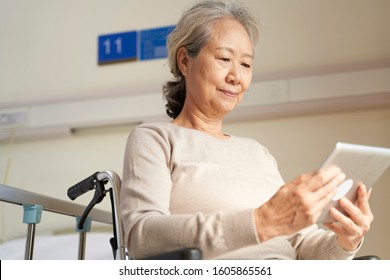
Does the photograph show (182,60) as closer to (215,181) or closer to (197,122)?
(197,122)

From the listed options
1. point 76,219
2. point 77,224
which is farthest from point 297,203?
point 76,219

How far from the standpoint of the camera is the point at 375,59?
2.41 metres

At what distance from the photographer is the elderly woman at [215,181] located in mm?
995

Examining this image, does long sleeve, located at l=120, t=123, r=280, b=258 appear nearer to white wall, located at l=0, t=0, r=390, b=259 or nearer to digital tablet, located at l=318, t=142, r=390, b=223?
digital tablet, located at l=318, t=142, r=390, b=223

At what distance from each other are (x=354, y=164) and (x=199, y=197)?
0.36m

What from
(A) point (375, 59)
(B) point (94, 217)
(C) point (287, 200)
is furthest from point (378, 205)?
(C) point (287, 200)

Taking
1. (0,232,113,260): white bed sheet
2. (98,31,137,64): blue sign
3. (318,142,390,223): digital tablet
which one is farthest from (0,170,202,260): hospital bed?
(98,31,137,64): blue sign

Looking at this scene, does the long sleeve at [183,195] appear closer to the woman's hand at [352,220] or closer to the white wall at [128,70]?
the woman's hand at [352,220]

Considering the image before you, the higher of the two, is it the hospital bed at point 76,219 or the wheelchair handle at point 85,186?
the wheelchair handle at point 85,186

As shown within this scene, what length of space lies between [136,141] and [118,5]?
1.84m

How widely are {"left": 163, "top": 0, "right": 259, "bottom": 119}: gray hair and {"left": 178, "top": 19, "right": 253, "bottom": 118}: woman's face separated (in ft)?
0.08

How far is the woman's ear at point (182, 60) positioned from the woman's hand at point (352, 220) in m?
0.58

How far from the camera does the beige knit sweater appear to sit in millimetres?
1020

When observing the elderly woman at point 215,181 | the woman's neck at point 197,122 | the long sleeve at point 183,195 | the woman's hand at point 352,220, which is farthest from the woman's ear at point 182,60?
the woman's hand at point 352,220
